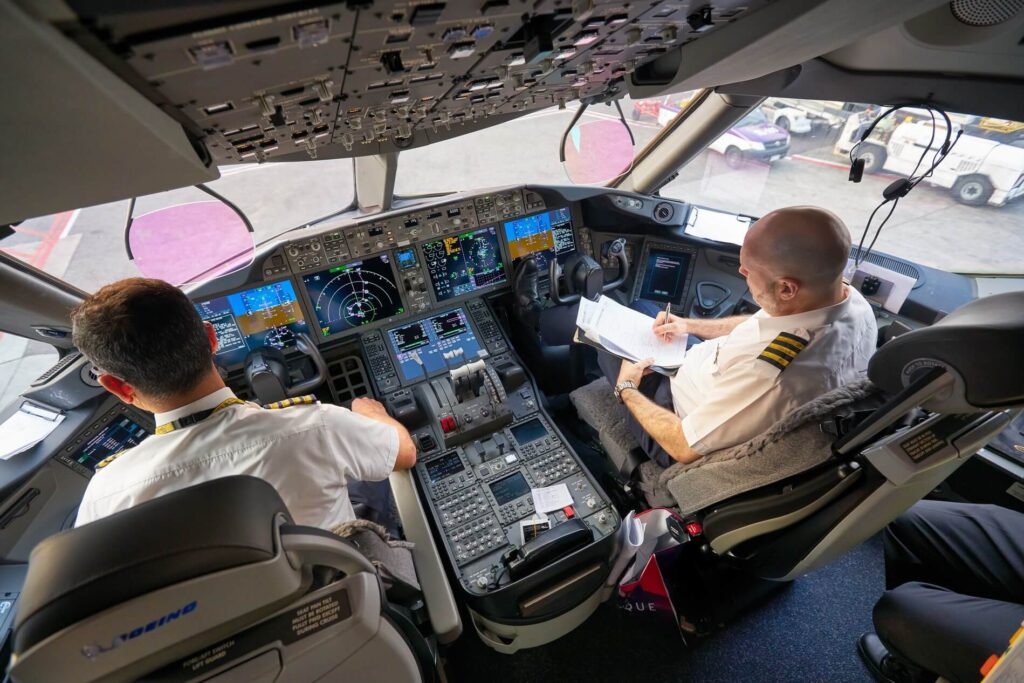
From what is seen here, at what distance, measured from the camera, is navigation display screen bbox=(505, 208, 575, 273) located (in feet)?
7.80

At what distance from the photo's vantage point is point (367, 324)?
2.19 meters

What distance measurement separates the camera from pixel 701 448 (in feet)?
4.72

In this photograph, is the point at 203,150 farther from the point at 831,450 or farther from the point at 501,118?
the point at 831,450

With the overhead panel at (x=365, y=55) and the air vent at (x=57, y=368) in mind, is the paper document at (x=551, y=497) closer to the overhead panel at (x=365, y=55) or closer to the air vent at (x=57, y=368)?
the overhead panel at (x=365, y=55)

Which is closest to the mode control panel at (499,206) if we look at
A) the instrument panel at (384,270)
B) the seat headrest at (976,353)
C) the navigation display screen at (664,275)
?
the instrument panel at (384,270)

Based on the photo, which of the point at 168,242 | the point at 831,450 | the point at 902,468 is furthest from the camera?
the point at 168,242

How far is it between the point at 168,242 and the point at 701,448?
2.07 metres

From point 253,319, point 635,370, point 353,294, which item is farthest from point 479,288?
point 253,319

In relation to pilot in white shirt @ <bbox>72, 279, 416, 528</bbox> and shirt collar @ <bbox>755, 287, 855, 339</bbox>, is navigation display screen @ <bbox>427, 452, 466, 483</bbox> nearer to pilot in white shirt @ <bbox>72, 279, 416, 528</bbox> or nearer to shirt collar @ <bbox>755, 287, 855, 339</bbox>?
pilot in white shirt @ <bbox>72, 279, 416, 528</bbox>

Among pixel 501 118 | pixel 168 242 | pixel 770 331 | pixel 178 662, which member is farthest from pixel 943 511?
pixel 168 242

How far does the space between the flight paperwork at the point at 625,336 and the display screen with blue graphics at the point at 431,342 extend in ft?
1.95

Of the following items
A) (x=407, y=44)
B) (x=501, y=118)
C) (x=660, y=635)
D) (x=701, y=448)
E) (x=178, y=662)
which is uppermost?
(x=407, y=44)

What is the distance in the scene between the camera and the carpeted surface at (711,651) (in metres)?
1.70

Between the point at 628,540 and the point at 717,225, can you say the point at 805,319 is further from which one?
the point at 717,225
